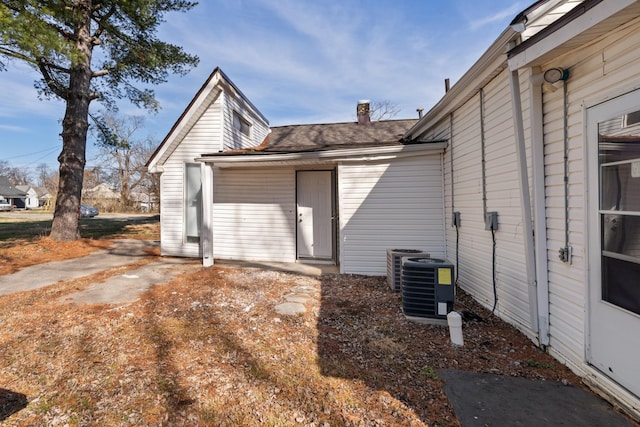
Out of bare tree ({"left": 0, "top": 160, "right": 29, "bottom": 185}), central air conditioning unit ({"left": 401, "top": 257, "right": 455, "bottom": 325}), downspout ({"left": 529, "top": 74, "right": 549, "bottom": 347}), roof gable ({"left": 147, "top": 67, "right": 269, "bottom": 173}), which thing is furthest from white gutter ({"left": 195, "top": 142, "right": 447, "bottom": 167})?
bare tree ({"left": 0, "top": 160, "right": 29, "bottom": 185})

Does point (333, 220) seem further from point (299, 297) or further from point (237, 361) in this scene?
point (237, 361)

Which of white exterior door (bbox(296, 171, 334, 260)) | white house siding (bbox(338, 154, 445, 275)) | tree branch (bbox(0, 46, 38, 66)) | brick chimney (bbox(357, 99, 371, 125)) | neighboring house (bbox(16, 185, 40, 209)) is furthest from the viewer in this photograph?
neighboring house (bbox(16, 185, 40, 209))

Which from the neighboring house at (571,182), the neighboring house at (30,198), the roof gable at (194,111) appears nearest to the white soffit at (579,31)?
the neighboring house at (571,182)

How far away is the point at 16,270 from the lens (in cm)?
618

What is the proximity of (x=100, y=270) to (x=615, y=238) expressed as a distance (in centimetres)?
813

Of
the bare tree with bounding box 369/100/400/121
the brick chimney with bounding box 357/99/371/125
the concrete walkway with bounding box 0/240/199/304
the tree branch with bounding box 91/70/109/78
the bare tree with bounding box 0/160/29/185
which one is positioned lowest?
the concrete walkway with bounding box 0/240/199/304

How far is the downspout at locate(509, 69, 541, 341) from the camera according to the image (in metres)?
2.92

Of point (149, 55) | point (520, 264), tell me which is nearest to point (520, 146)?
A: point (520, 264)

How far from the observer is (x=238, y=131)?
8320 mm

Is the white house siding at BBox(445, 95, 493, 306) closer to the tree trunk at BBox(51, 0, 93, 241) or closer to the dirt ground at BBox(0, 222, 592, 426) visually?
the dirt ground at BBox(0, 222, 592, 426)

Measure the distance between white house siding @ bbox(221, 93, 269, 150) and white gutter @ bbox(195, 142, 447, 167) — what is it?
1.10 meters

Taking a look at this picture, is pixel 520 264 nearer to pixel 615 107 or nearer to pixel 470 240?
pixel 470 240

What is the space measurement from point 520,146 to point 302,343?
3.08m

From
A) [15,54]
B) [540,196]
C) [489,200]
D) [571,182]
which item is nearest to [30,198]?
[15,54]
